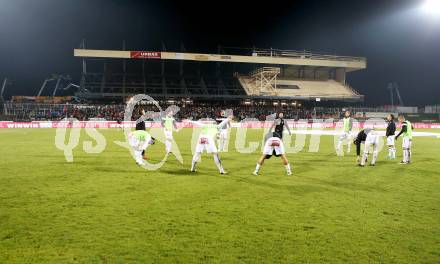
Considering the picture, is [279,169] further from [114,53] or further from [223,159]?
[114,53]

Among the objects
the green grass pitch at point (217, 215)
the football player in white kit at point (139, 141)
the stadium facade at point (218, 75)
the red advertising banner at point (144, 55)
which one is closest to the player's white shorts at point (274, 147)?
the green grass pitch at point (217, 215)

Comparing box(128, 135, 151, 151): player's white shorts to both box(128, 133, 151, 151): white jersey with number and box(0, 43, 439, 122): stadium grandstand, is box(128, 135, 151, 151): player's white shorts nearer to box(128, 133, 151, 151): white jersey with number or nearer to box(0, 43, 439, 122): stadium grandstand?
box(128, 133, 151, 151): white jersey with number

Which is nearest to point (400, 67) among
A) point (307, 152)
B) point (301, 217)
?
point (307, 152)

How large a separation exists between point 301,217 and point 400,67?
6935cm

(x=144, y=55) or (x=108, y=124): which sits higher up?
(x=144, y=55)

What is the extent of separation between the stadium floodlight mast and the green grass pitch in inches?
1606

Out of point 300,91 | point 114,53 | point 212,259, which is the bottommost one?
point 212,259

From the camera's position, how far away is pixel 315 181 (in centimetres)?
1112

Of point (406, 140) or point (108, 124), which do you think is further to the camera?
point (108, 124)

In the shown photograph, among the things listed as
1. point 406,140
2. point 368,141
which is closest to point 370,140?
point 368,141

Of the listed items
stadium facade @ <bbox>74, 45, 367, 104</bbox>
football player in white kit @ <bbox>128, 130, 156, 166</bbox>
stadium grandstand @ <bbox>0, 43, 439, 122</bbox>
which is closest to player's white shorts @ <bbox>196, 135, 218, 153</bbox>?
football player in white kit @ <bbox>128, 130, 156, 166</bbox>

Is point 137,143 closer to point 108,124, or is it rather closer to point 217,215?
point 217,215

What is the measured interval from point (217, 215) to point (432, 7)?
1991 inches

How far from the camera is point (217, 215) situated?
7.31 meters
